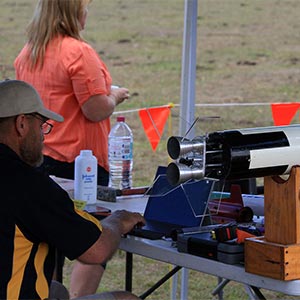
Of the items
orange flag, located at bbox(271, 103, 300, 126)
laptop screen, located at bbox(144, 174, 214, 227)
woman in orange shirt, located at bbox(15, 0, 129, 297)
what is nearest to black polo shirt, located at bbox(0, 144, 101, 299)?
laptop screen, located at bbox(144, 174, 214, 227)

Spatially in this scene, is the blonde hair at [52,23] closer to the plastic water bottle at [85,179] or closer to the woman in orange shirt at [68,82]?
the woman in orange shirt at [68,82]

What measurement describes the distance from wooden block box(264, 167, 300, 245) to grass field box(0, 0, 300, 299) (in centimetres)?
614

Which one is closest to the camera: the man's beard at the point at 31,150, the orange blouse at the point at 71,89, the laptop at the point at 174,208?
the man's beard at the point at 31,150

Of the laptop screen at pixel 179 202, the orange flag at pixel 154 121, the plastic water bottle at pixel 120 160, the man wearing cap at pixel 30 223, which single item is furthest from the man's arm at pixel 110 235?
the orange flag at pixel 154 121

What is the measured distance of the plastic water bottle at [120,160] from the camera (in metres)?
4.18

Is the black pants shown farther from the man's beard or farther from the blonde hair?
the man's beard

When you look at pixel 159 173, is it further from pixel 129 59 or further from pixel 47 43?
pixel 129 59

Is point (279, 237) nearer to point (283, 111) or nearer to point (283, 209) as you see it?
point (283, 209)

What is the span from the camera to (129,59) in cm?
1359

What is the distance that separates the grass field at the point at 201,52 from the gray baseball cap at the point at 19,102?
19.0 ft

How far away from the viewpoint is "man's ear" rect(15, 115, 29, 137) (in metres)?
3.02

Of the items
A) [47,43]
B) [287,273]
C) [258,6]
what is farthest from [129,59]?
[287,273]

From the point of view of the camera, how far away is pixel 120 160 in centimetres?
422

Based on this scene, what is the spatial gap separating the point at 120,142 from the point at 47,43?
0.66 m
